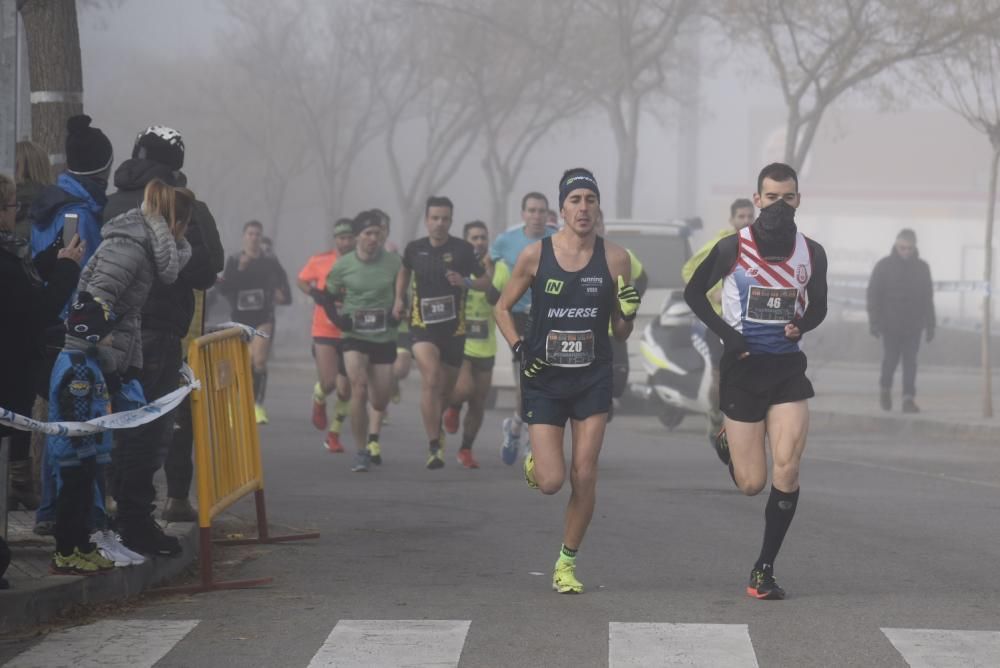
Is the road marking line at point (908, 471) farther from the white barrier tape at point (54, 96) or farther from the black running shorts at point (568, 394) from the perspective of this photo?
the white barrier tape at point (54, 96)

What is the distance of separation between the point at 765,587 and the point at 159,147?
366 centimetres

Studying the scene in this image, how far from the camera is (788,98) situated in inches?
1185

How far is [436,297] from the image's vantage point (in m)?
14.3

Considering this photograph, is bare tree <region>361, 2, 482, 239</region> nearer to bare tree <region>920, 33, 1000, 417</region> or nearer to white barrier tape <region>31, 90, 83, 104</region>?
bare tree <region>920, 33, 1000, 417</region>

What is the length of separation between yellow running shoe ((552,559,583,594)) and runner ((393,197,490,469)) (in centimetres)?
564

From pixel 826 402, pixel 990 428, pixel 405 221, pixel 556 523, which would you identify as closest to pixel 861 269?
pixel 405 221

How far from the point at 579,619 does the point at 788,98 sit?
75.7 ft

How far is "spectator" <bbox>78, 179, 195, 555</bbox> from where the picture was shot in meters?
8.45

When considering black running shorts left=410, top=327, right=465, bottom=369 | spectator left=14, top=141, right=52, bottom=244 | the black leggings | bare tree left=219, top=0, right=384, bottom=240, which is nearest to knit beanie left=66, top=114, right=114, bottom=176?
spectator left=14, top=141, right=52, bottom=244

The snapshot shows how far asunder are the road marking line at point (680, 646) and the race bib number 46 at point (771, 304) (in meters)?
1.68

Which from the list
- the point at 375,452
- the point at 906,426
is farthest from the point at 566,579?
the point at 906,426

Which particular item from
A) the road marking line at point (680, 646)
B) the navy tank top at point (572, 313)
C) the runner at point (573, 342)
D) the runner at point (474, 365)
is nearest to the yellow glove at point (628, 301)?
the runner at point (573, 342)

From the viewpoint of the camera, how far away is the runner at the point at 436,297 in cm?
1432

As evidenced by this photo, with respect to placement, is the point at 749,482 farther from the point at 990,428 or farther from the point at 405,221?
the point at 405,221
